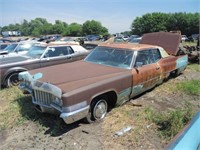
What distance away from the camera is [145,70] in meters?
5.38

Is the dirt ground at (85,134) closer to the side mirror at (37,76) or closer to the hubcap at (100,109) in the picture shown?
the hubcap at (100,109)

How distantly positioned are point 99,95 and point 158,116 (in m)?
1.34

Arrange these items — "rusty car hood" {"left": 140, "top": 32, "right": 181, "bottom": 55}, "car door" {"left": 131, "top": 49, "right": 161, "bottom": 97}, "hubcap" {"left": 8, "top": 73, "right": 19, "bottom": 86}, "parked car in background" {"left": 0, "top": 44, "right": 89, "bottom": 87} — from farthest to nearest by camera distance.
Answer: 1. "rusty car hood" {"left": 140, "top": 32, "right": 181, "bottom": 55}
2. "hubcap" {"left": 8, "top": 73, "right": 19, "bottom": 86}
3. "parked car in background" {"left": 0, "top": 44, "right": 89, "bottom": 87}
4. "car door" {"left": 131, "top": 49, "right": 161, "bottom": 97}

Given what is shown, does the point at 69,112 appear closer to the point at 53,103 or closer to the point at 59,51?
the point at 53,103

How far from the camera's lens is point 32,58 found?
7.36 metres

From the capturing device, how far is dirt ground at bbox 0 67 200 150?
356 centimetres

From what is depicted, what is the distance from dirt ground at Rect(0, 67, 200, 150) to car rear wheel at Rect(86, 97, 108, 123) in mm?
121

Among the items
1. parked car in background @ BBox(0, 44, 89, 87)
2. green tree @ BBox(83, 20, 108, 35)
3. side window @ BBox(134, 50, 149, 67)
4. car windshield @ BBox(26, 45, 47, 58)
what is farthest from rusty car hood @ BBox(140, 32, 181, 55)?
green tree @ BBox(83, 20, 108, 35)

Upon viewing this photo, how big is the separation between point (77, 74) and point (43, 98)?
89cm

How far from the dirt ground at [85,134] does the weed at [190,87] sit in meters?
2.21

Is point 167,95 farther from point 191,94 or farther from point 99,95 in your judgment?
point 99,95

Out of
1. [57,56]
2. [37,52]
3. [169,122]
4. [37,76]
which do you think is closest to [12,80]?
[37,52]

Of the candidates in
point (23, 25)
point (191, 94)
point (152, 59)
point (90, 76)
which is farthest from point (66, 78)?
point (23, 25)

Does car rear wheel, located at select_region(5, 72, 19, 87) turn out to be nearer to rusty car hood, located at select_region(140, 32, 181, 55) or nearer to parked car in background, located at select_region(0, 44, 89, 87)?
parked car in background, located at select_region(0, 44, 89, 87)
